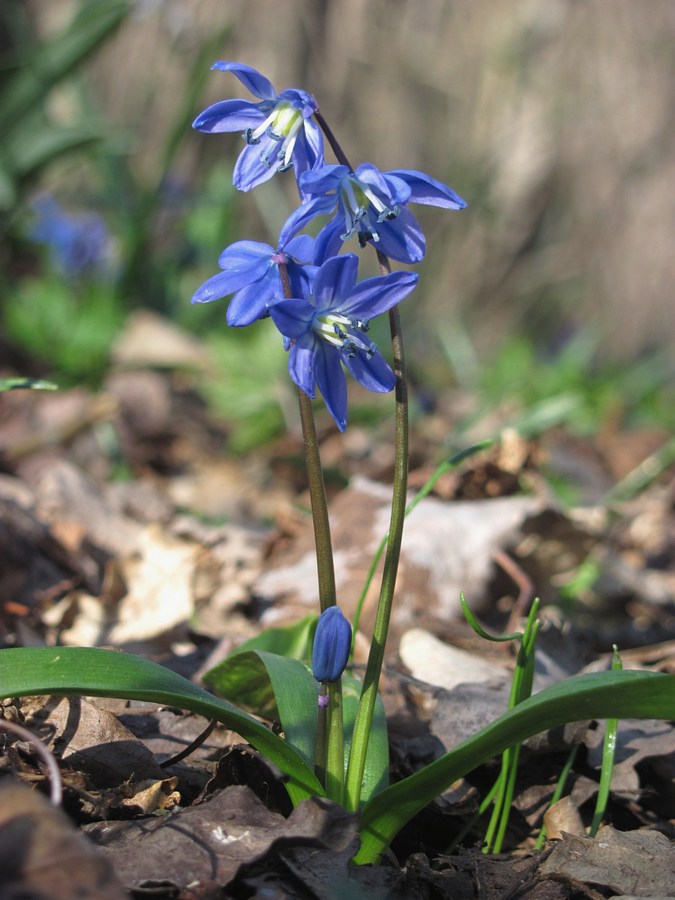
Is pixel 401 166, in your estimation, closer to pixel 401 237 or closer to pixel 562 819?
pixel 401 237

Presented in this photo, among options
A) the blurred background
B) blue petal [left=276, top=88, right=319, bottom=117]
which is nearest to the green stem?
blue petal [left=276, top=88, right=319, bottom=117]

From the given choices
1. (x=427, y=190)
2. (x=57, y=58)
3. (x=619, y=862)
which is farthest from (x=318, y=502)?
(x=57, y=58)

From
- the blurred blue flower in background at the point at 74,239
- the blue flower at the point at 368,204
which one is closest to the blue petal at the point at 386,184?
the blue flower at the point at 368,204

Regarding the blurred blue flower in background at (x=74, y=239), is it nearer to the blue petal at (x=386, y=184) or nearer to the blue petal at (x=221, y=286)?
the blue petal at (x=221, y=286)

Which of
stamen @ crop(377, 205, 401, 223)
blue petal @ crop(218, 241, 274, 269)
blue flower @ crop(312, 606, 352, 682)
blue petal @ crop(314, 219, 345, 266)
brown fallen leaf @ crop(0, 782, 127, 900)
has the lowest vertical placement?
brown fallen leaf @ crop(0, 782, 127, 900)

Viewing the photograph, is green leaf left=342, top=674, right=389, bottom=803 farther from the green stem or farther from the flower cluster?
the flower cluster

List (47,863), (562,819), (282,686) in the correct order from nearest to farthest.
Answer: (47,863) → (282,686) → (562,819)

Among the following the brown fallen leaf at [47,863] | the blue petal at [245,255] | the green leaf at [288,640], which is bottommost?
the green leaf at [288,640]

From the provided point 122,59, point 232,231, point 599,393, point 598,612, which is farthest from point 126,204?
point 598,612
